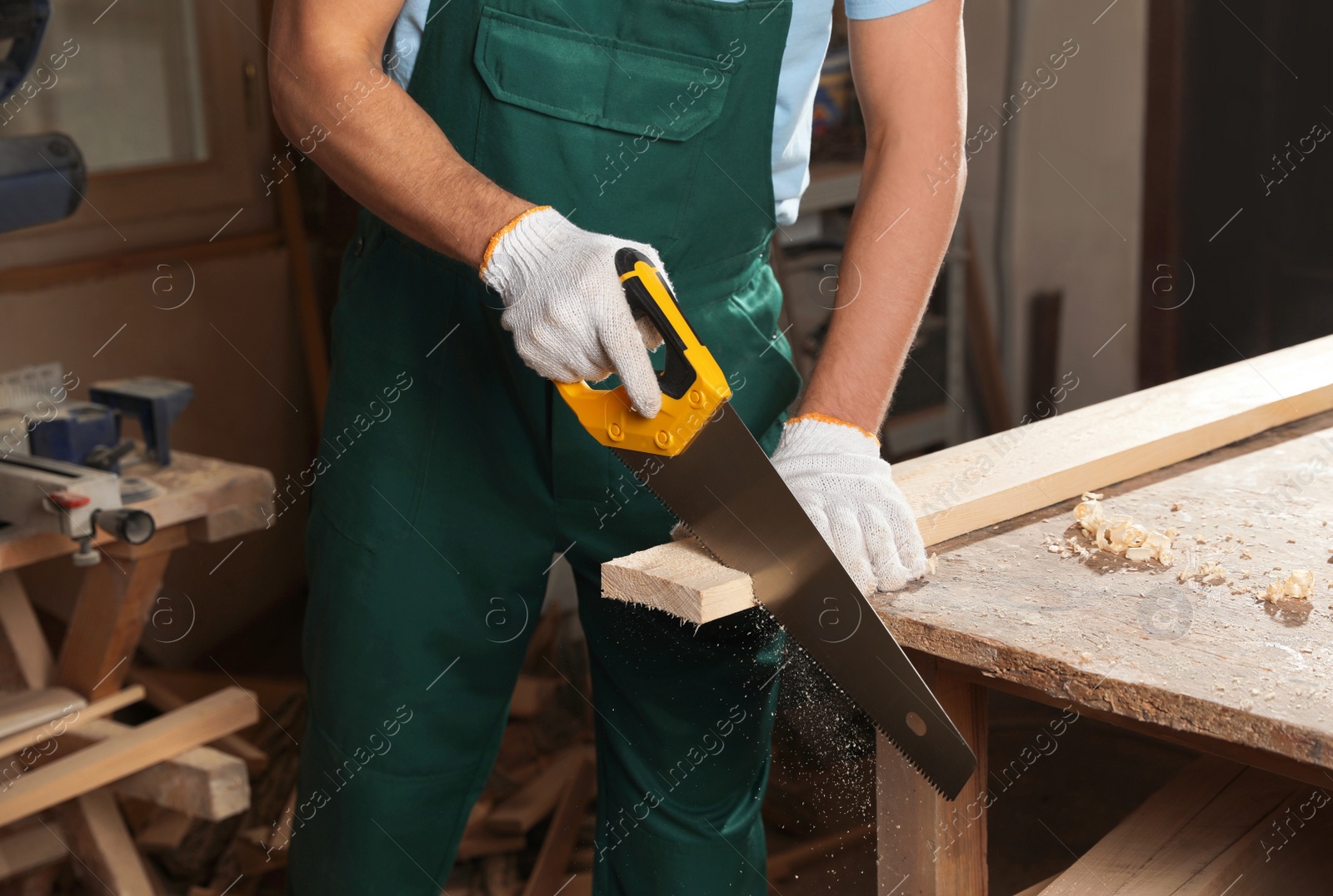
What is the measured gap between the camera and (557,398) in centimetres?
149

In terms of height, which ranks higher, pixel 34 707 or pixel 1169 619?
pixel 1169 619

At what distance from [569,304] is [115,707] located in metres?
1.69

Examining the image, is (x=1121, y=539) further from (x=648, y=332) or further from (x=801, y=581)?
(x=648, y=332)

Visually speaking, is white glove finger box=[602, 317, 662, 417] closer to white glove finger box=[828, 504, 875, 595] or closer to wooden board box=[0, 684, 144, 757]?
white glove finger box=[828, 504, 875, 595]

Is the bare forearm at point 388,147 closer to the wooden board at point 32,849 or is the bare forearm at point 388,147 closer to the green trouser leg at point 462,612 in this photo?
the green trouser leg at point 462,612

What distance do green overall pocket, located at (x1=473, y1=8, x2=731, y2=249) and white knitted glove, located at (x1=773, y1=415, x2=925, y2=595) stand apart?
0.33 metres

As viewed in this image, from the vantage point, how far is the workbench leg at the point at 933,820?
4.23 ft

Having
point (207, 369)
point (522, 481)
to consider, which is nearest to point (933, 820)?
point (522, 481)

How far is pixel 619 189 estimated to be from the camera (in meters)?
1.50

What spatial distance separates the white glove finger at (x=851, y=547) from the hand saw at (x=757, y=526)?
0.17 feet

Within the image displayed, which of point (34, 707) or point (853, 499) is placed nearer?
point (853, 499)

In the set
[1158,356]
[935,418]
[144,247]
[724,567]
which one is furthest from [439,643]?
[1158,356]

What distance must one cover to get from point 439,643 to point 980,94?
325 cm

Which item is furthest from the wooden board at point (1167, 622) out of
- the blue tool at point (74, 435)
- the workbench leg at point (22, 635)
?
the workbench leg at point (22, 635)
